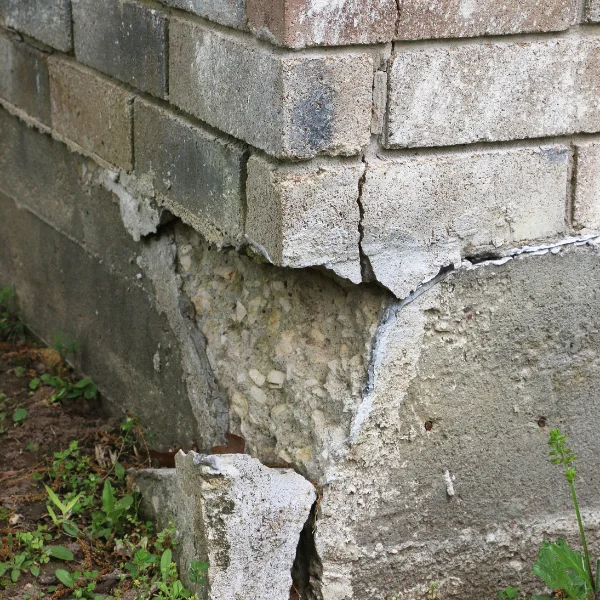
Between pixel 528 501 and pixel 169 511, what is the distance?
1132mm

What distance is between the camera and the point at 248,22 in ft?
8.70

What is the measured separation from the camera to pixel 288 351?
303cm

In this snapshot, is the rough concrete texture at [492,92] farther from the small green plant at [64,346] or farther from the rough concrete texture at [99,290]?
the small green plant at [64,346]

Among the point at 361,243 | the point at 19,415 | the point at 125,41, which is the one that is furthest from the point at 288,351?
the point at 19,415

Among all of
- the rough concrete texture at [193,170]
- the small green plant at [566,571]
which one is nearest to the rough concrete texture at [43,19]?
the rough concrete texture at [193,170]

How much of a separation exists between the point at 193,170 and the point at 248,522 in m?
1.06

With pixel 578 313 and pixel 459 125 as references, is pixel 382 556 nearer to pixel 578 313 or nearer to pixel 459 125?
pixel 578 313

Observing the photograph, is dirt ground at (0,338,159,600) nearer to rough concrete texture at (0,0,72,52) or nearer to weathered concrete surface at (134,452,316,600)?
weathered concrete surface at (134,452,316,600)

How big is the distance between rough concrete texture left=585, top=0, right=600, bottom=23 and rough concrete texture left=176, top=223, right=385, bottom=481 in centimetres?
94

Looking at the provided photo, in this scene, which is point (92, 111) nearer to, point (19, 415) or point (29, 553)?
point (19, 415)

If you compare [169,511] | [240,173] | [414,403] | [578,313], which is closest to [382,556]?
[414,403]

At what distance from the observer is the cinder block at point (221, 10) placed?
2688mm

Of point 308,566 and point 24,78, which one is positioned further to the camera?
point 24,78

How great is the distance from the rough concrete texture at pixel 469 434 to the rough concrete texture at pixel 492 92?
391 mm
